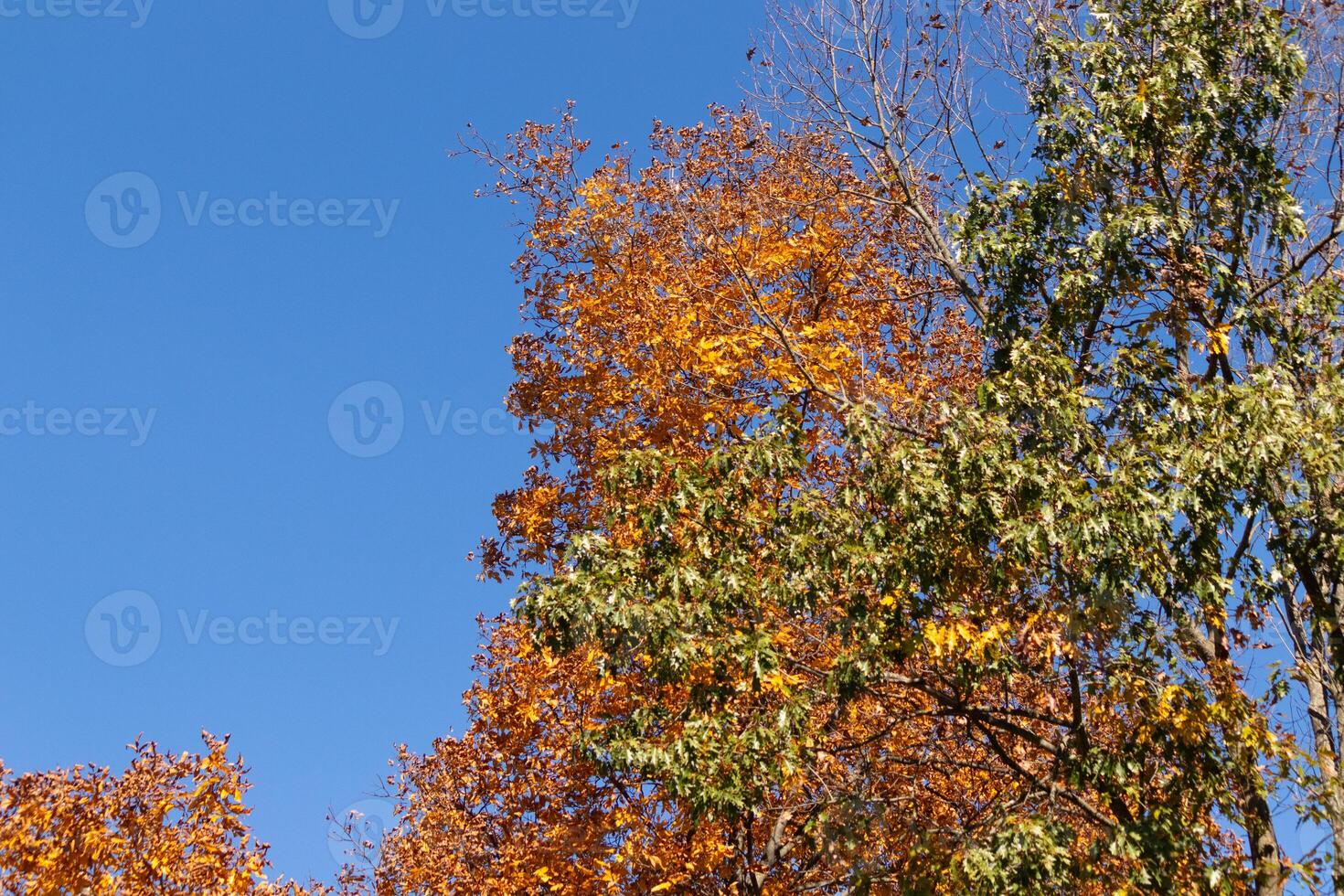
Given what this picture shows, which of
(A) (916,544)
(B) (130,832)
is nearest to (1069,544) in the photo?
(A) (916,544)

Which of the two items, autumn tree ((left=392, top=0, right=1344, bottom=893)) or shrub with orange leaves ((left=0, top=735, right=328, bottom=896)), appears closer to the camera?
autumn tree ((left=392, top=0, right=1344, bottom=893))

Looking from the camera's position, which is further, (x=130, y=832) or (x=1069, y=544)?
(x=130, y=832)

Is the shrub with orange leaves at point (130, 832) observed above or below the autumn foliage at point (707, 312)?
below

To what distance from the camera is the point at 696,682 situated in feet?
31.0

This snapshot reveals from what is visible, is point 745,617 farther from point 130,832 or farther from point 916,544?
point 130,832

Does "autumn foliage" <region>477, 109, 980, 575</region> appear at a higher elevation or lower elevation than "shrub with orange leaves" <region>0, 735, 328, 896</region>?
higher

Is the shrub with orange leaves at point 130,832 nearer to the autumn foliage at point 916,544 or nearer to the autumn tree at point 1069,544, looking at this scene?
the autumn foliage at point 916,544

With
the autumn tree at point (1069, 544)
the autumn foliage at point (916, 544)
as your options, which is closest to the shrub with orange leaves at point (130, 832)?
the autumn foliage at point (916, 544)

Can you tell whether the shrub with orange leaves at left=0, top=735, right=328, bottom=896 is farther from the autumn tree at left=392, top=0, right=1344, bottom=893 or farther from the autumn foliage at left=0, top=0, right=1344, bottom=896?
the autumn tree at left=392, top=0, right=1344, bottom=893

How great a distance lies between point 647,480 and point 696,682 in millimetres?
1740

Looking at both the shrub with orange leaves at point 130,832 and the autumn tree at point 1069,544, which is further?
the shrub with orange leaves at point 130,832

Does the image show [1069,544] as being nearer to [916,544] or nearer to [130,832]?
[916,544]

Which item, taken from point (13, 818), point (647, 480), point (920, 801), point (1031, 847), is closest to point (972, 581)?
point (1031, 847)

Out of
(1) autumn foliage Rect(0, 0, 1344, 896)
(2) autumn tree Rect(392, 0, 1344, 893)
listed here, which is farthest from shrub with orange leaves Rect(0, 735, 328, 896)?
(2) autumn tree Rect(392, 0, 1344, 893)
